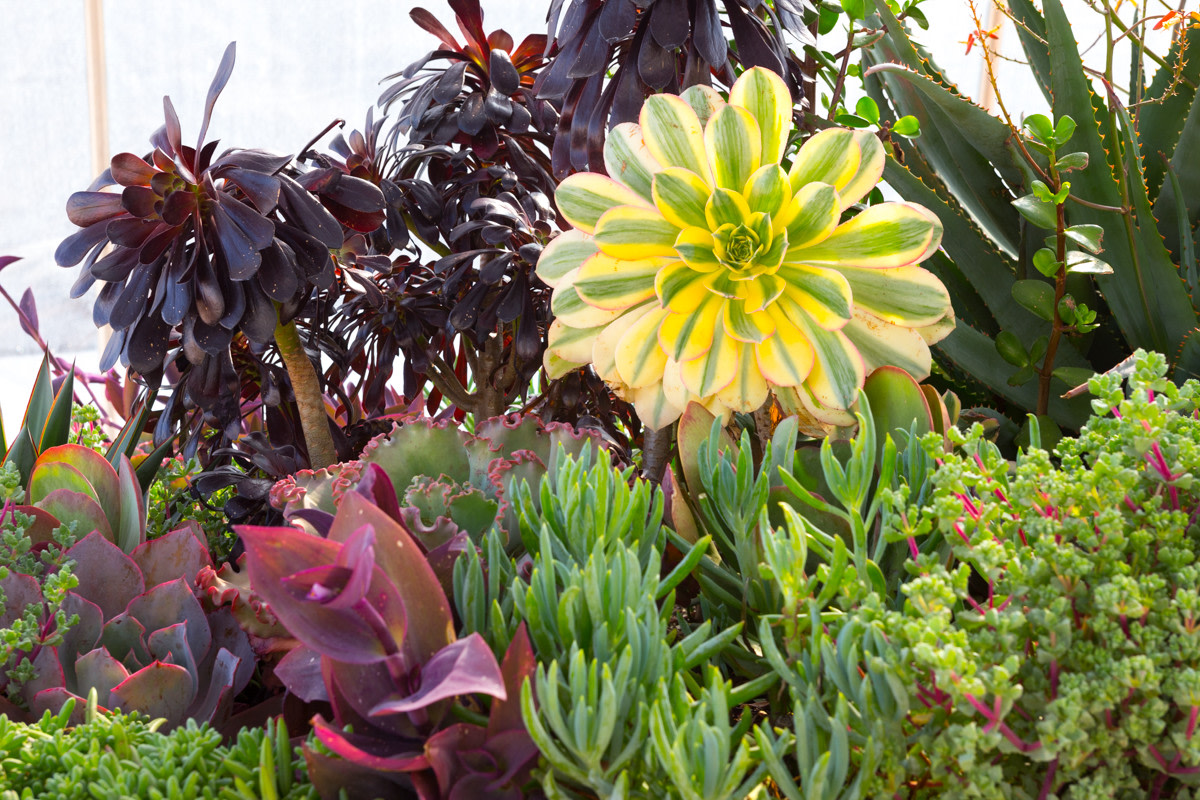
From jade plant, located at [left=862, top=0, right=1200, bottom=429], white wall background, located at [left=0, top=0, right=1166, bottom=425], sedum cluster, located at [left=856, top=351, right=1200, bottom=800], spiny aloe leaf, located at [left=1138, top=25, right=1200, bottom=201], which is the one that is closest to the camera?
sedum cluster, located at [left=856, top=351, right=1200, bottom=800]

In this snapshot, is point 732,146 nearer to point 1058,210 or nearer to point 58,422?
point 1058,210

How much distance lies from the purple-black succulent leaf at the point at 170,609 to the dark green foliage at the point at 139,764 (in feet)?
0.35

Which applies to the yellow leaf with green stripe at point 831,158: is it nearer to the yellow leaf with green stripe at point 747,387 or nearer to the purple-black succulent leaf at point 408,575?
the yellow leaf with green stripe at point 747,387

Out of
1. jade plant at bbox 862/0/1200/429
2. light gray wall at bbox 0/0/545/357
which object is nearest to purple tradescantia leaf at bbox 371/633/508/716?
jade plant at bbox 862/0/1200/429

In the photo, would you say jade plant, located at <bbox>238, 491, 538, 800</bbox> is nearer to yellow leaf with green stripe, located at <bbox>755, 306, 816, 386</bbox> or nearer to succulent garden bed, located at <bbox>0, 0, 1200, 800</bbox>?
succulent garden bed, located at <bbox>0, 0, 1200, 800</bbox>

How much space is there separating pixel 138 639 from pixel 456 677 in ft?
0.96

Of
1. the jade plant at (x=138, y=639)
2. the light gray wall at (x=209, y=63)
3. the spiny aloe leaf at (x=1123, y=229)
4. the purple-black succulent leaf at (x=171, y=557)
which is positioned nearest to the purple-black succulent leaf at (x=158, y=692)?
the jade plant at (x=138, y=639)

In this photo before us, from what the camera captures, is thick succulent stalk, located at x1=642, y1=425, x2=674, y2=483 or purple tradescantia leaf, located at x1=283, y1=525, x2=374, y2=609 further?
thick succulent stalk, located at x1=642, y1=425, x2=674, y2=483

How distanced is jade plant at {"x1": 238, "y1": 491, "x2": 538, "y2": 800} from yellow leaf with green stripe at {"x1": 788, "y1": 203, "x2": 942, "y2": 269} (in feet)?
1.03

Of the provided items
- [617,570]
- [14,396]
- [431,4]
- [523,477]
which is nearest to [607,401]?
[523,477]

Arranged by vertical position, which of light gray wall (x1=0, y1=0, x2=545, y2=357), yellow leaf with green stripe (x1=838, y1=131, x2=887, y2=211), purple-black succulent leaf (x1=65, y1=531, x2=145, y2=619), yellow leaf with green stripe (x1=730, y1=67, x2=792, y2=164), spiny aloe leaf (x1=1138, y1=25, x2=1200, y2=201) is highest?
light gray wall (x1=0, y1=0, x2=545, y2=357)

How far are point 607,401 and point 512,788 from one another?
1.81 feet

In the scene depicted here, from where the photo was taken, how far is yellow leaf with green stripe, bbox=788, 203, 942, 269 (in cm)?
53

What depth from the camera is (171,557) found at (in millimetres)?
568
